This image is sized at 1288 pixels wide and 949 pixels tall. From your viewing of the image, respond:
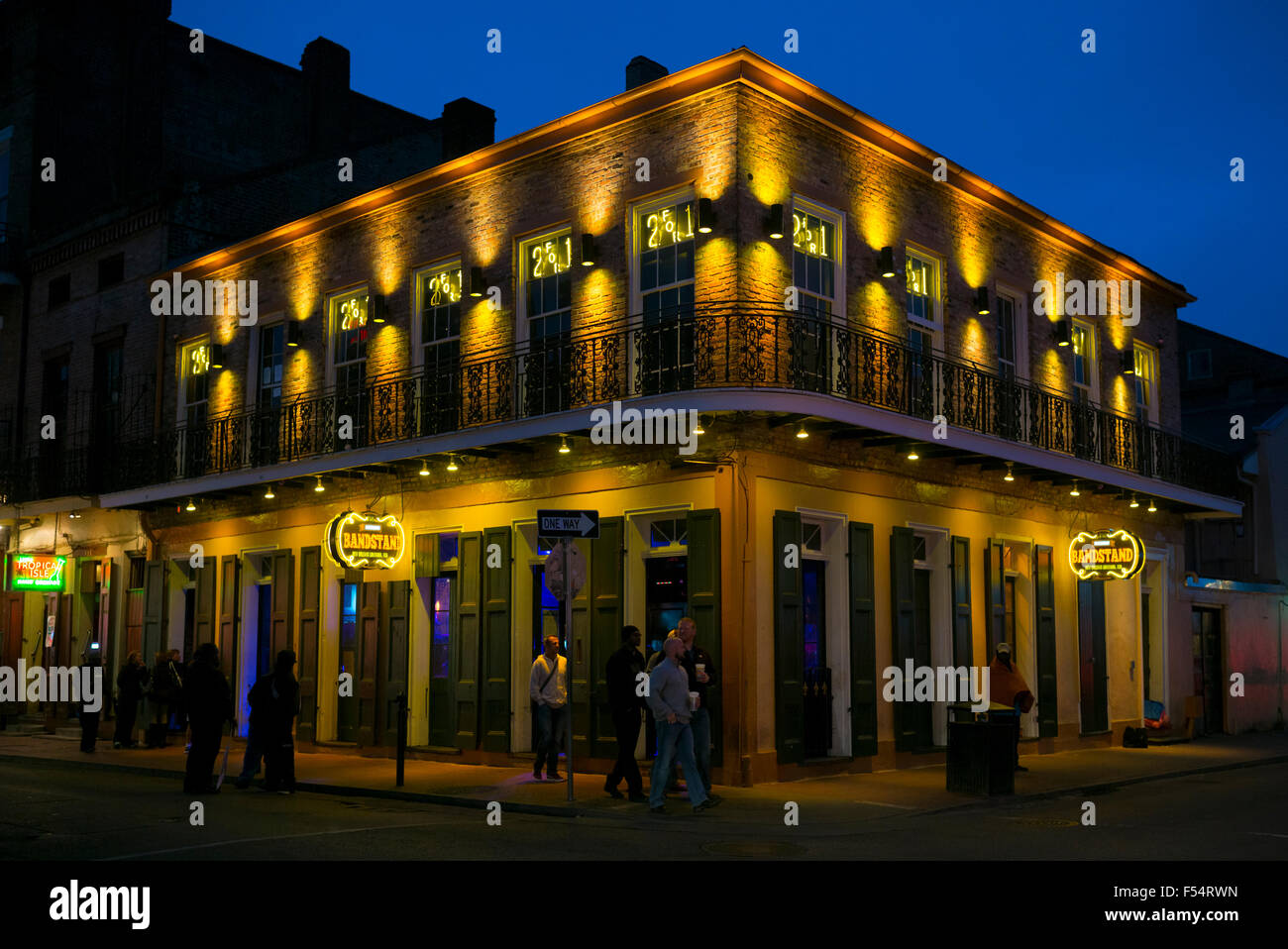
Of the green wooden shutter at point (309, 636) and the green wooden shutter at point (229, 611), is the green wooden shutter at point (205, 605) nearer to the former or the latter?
the green wooden shutter at point (229, 611)

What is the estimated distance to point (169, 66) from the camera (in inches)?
1107

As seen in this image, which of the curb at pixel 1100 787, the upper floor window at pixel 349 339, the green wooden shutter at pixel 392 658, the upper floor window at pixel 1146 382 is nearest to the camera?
the curb at pixel 1100 787

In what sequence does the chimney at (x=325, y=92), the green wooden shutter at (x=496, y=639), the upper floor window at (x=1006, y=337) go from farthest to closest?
the chimney at (x=325, y=92) < the upper floor window at (x=1006, y=337) < the green wooden shutter at (x=496, y=639)

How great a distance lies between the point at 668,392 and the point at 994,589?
21.9 ft

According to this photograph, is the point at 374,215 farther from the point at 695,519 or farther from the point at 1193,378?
the point at 1193,378

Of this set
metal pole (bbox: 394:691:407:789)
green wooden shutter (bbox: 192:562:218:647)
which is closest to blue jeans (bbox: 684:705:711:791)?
metal pole (bbox: 394:691:407:789)

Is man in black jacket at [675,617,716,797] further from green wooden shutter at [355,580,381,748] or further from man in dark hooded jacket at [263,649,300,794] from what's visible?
green wooden shutter at [355,580,381,748]

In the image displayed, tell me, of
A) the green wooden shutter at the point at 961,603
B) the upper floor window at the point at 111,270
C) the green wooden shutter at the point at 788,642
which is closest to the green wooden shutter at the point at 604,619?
the green wooden shutter at the point at 788,642

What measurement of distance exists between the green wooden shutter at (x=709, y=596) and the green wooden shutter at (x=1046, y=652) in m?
6.77

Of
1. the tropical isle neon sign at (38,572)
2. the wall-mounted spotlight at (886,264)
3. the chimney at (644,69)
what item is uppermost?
the chimney at (644,69)

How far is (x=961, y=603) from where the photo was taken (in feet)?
57.6

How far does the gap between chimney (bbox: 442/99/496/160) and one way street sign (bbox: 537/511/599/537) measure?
38.4 feet

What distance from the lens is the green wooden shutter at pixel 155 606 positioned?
2198 cm
